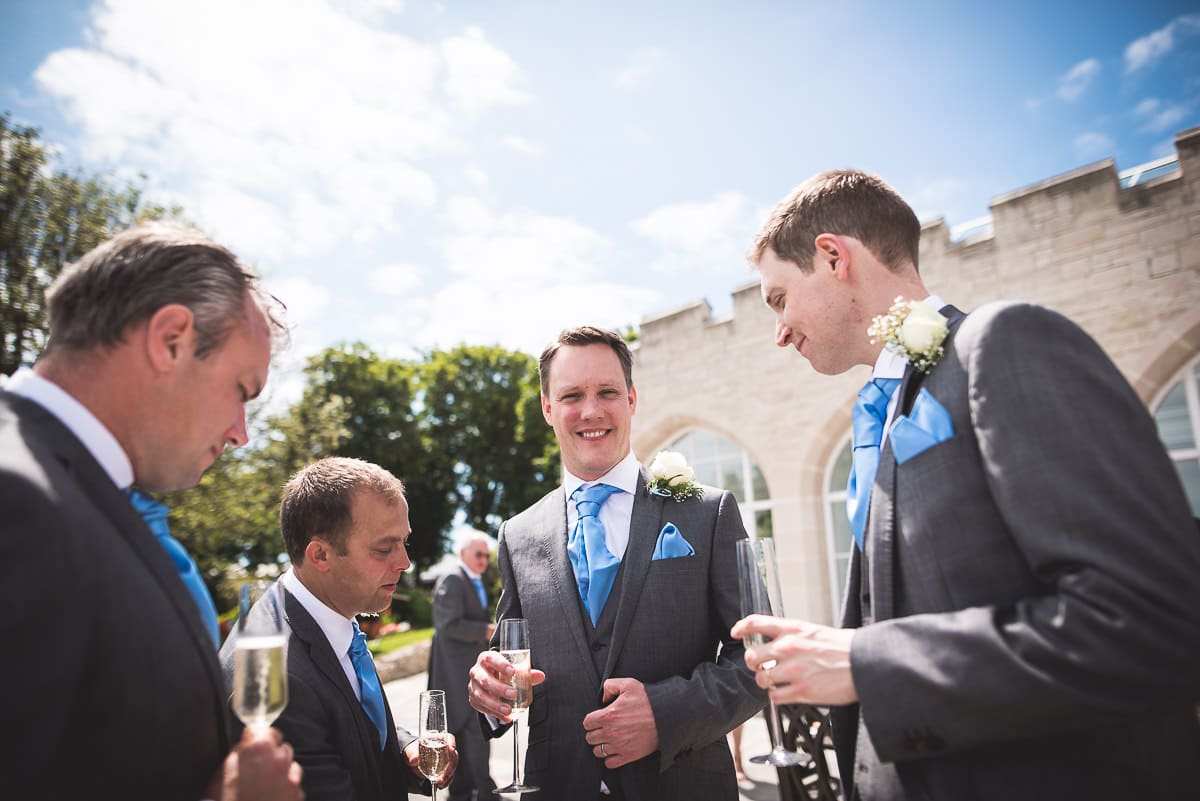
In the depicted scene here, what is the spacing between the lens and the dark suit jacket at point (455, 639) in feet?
24.8

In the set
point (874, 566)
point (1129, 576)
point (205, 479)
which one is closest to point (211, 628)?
point (874, 566)

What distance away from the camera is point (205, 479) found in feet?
51.4

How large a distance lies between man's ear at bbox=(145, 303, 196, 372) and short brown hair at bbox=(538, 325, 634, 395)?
164 cm

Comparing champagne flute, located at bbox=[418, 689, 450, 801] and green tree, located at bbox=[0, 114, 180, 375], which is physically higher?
green tree, located at bbox=[0, 114, 180, 375]

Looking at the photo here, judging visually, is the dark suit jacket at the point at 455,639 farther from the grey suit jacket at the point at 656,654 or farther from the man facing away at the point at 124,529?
the man facing away at the point at 124,529

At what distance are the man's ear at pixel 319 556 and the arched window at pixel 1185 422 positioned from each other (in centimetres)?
1110

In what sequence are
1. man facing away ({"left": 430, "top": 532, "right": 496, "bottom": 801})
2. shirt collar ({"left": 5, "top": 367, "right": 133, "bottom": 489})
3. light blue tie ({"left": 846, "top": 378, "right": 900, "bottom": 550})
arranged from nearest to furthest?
shirt collar ({"left": 5, "top": 367, "right": 133, "bottom": 489})
light blue tie ({"left": 846, "top": 378, "right": 900, "bottom": 550})
man facing away ({"left": 430, "top": 532, "right": 496, "bottom": 801})

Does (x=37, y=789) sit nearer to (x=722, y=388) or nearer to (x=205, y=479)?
(x=722, y=388)

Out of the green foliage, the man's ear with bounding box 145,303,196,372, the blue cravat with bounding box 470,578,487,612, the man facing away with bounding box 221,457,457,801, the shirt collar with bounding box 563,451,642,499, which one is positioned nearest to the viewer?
the man's ear with bounding box 145,303,196,372

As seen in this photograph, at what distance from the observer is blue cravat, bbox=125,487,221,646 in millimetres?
1616

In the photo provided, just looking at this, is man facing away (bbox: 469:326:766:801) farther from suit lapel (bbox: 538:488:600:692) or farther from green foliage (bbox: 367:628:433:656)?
green foliage (bbox: 367:628:433:656)

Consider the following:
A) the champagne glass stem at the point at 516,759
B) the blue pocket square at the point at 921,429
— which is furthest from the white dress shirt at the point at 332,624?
the blue pocket square at the point at 921,429

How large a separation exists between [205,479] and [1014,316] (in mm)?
17454

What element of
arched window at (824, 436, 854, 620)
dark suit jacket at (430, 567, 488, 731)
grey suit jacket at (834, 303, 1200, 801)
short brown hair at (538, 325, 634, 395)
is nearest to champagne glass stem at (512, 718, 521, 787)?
grey suit jacket at (834, 303, 1200, 801)
